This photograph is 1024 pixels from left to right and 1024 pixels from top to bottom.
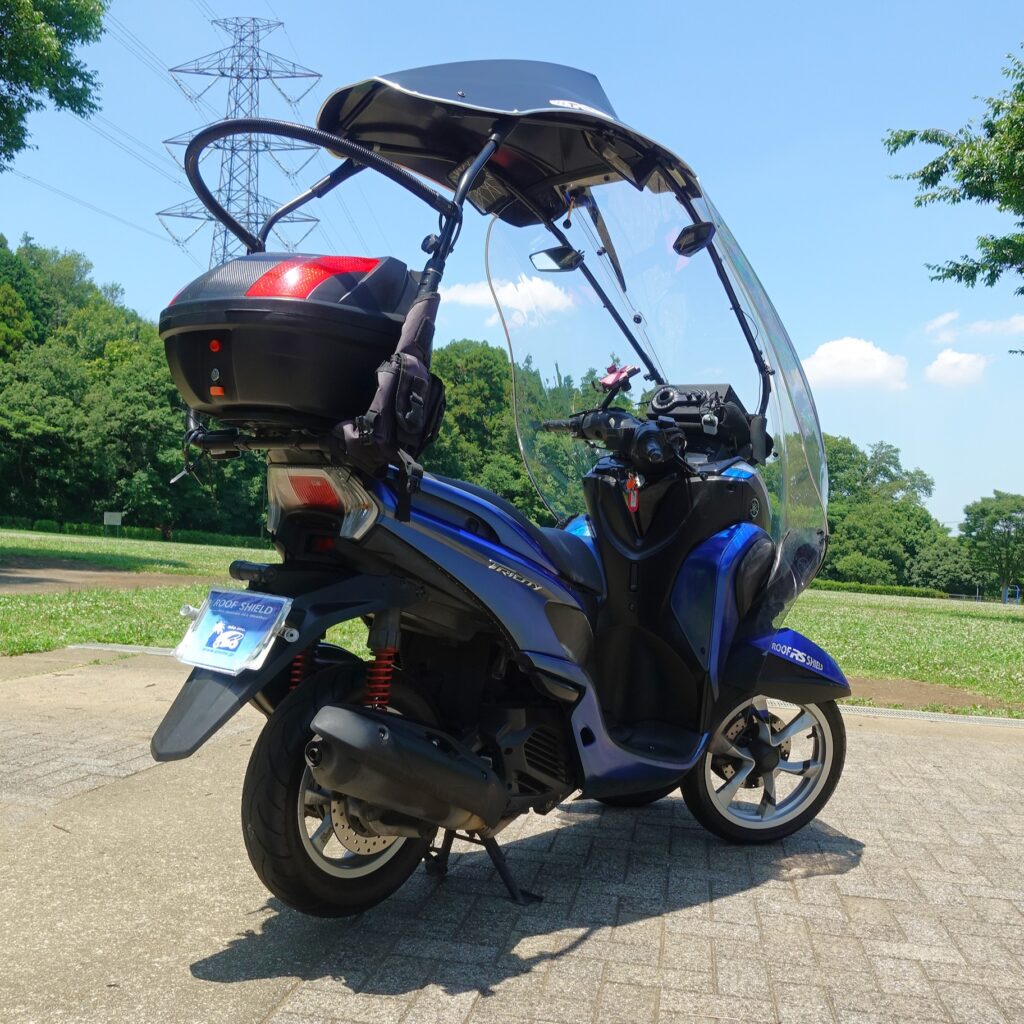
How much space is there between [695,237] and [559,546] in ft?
4.13

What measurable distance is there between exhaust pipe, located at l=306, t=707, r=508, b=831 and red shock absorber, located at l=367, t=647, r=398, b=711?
4.4 inches

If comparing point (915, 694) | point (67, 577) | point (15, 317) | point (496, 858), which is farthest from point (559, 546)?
point (15, 317)

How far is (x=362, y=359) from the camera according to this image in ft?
9.39

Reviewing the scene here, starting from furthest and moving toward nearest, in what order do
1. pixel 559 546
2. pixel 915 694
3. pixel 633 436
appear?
pixel 915 694
pixel 633 436
pixel 559 546

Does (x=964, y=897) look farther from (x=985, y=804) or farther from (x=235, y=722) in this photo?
(x=235, y=722)

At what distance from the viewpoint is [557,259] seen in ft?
14.0

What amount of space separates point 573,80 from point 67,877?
3.01 metres

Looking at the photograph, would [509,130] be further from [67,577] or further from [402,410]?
[67,577]

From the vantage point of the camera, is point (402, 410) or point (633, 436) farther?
point (633, 436)

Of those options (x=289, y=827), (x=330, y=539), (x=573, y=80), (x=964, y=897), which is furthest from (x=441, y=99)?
(x=964, y=897)

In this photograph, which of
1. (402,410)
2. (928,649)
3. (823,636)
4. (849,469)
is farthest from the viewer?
(849,469)

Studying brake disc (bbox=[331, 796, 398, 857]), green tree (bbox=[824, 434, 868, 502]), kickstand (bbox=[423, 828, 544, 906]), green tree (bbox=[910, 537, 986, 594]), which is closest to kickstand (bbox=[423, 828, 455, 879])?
kickstand (bbox=[423, 828, 544, 906])

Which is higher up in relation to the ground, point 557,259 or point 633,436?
point 557,259

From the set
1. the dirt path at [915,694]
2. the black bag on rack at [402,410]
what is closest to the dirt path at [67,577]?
the dirt path at [915,694]
